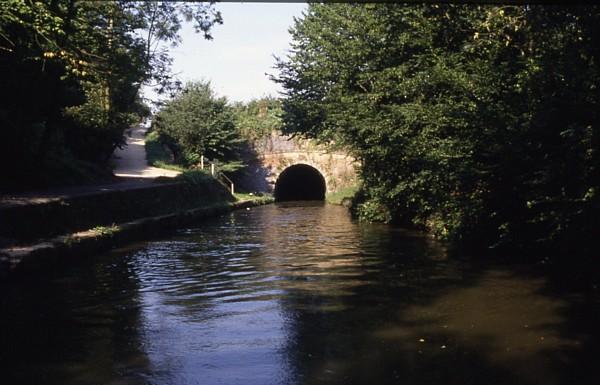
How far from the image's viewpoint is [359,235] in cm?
1623

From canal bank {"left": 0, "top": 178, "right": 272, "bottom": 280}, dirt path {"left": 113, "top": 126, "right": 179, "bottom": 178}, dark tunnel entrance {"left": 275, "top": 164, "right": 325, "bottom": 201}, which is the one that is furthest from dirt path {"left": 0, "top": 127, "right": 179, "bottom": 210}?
dark tunnel entrance {"left": 275, "top": 164, "right": 325, "bottom": 201}

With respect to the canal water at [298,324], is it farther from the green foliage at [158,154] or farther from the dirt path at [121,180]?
the green foliage at [158,154]

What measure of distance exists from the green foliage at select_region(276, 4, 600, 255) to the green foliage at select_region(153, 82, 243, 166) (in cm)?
1444

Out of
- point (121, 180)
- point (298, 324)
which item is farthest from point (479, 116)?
point (121, 180)

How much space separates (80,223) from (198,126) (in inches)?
831

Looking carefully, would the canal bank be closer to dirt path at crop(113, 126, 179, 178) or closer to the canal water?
the canal water

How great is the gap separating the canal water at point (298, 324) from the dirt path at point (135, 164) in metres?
16.2

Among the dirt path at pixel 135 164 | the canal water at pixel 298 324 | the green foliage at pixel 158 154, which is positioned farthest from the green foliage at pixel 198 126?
the canal water at pixel 298 324

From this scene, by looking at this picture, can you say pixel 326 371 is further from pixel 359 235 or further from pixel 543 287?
pixel 359 235

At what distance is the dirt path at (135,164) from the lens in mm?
27859

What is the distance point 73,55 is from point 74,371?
8636 millimetres

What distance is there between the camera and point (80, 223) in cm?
1350

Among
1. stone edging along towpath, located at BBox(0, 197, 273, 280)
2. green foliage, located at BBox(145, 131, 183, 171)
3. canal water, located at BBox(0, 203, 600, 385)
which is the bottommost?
canal water, located at BBox(0, 203, 600, 385)

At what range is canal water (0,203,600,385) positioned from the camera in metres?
5.24
